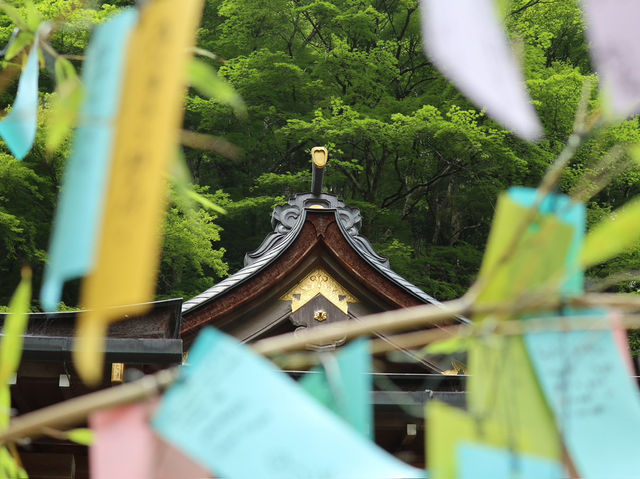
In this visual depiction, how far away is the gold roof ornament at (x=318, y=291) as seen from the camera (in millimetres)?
4207

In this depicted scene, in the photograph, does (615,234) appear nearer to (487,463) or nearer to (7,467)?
(487,463)

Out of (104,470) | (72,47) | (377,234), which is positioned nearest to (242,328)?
(104,470)

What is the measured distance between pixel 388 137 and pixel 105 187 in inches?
378

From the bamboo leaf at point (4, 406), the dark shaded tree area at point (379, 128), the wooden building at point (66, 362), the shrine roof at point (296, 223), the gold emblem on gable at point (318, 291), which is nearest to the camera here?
the bamboo leaf at point (4, 406)

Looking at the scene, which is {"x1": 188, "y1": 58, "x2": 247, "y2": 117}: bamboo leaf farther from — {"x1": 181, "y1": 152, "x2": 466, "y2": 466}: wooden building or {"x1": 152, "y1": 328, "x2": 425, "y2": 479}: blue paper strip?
{"x1": 181, "y1": 152, "x2": 466, "y2": 466}: wooden building

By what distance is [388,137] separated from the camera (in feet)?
32.1

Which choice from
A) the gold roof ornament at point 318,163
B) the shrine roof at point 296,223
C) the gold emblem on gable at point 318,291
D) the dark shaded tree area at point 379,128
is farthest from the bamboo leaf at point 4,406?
the dark shaded tree area at point 379,128

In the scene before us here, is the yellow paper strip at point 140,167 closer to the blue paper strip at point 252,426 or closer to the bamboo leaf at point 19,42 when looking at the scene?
the blue paper strip at point 252,426

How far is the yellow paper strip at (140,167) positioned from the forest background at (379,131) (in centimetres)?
833

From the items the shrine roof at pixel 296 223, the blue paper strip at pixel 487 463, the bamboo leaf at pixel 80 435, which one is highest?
the shrine roof at pixel 296 223

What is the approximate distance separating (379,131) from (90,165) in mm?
9508

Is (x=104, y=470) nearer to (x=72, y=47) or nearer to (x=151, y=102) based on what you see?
(x=151, y=102)

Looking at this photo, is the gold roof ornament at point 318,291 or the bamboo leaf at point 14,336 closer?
the bamboo leaf at point 14,336

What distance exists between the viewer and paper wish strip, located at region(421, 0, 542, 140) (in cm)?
32
